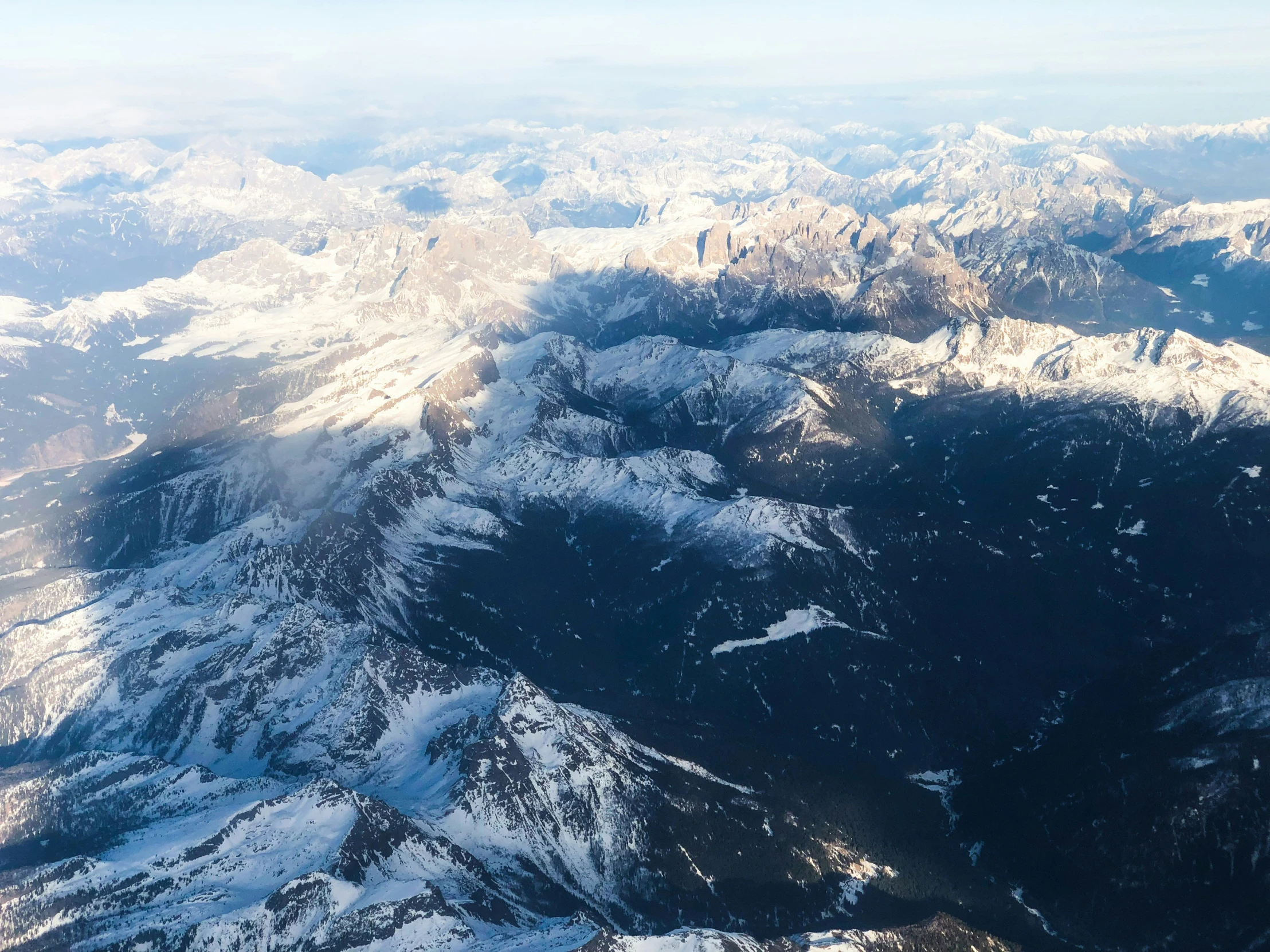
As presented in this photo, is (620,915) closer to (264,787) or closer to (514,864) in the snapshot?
(514,864)

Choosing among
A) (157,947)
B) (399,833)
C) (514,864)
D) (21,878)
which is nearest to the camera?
(157,947)

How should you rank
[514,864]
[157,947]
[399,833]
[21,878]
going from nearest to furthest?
[157,947]
[21,878]
[399,833]
[514,864]

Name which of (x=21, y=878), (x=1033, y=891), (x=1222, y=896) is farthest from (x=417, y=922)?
(x=1222, y=896)

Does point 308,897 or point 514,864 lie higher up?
point 308,897

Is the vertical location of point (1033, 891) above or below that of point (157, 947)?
below

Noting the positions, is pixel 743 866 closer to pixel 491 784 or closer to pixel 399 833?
pixel 491 784

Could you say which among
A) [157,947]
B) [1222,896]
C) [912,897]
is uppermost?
[157,947]

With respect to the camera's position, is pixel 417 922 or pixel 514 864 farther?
pixel 514 864

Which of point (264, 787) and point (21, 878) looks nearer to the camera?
point (21, 878)

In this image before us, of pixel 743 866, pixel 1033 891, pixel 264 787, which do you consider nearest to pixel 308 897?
pixel 264 787
